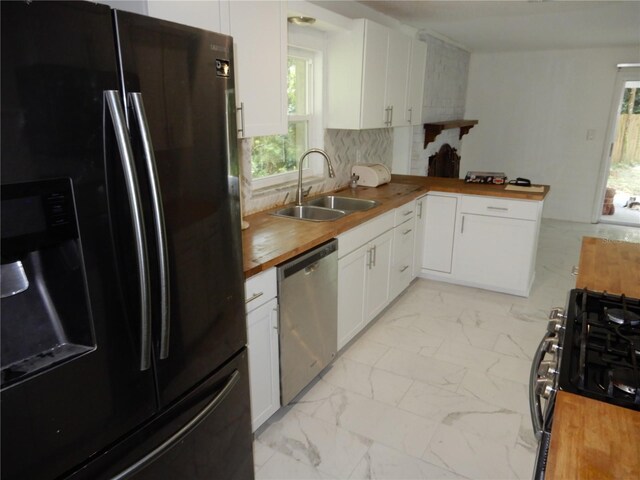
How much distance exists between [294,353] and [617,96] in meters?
5.76

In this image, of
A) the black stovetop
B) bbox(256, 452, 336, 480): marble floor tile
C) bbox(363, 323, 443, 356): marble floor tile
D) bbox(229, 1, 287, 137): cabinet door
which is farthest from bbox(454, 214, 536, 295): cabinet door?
bbox(256, 452, 336, 480): marble floor tile

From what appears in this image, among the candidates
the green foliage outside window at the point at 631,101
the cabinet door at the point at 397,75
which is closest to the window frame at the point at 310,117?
the cabinet door at the point at 397,75

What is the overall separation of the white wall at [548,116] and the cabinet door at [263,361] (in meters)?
5.49

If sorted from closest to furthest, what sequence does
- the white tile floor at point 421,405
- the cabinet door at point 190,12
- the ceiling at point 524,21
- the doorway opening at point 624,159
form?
the cabinet door at point 190,12, the white tile floor at point 421,405, the ceiling at point 524,21, the doorway opening at point 624,159

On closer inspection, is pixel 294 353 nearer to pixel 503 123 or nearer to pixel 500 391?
pixel 500 391

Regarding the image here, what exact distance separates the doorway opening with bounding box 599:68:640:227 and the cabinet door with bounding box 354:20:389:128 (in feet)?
13.5

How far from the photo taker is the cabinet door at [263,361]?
185 cm

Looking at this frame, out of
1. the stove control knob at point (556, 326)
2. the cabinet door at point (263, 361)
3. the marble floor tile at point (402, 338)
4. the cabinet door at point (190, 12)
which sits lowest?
the marble floor tile at point (402, 338)

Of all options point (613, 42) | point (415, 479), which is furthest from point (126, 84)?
point (613, 42)

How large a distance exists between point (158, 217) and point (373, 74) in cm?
248

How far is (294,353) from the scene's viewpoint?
7.04ft

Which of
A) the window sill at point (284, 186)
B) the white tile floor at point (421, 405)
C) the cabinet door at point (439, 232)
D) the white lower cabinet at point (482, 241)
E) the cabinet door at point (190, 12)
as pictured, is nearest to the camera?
the cabinet door at point (190, 12)

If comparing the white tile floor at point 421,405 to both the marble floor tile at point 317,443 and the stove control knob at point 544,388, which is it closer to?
the marble floor tile at point 317,443

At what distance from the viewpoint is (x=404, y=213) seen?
10.8ft
